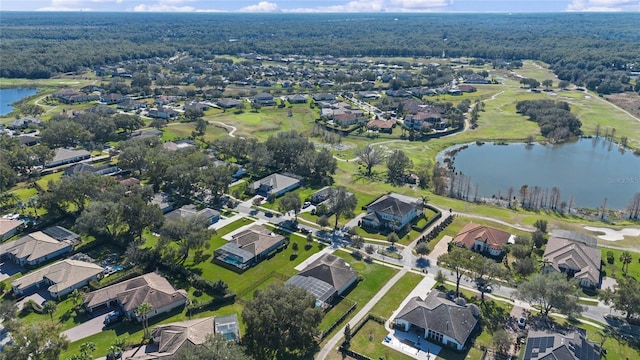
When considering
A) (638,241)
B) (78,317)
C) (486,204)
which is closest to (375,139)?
(486,204)

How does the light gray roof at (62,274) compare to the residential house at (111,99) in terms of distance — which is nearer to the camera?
the light gray roof at (62,274)

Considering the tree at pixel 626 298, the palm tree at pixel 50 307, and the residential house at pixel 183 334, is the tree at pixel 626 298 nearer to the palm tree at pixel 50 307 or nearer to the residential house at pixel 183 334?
the residential house at pixel 183 334

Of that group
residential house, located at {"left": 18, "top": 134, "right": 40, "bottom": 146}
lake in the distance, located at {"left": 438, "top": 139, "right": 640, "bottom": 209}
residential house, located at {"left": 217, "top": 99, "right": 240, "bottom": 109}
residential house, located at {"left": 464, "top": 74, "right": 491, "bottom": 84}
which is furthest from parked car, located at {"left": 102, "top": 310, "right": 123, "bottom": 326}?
residential house, located at {"left": 464, "top": 74, "right": 491, "bottom": 84}

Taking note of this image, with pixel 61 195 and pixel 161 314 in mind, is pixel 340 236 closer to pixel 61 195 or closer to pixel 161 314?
pixel 161 314

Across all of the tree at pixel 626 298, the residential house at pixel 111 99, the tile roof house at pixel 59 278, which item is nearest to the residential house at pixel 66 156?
the tile roof house at pixel 59 278

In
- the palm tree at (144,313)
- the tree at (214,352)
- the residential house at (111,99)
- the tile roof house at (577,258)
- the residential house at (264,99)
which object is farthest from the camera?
the residential house at (264,99)

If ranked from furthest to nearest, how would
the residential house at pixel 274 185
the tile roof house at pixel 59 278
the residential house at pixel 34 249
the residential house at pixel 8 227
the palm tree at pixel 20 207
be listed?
the residential house at pixel 274 185 → the palm tree at pixel 20 207 → the residential house at pixel 8 227 → the residential house at pixel 34 249 → the tile roof house at pixel 59 278

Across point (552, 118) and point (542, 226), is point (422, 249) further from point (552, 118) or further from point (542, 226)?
point (552, 118)
